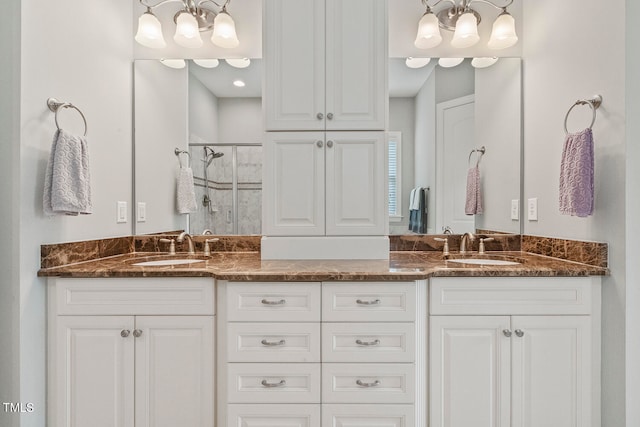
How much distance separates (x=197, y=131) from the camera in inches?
82.4

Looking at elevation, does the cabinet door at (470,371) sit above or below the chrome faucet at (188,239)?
below

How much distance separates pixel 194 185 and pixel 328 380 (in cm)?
136

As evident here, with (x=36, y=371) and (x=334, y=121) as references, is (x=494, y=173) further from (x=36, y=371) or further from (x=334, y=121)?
(x=36, y=371)

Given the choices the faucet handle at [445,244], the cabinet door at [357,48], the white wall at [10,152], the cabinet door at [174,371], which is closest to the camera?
the white wall at [10,152]

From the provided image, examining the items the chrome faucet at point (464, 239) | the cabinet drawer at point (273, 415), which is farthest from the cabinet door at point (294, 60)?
the cabinet drawer at point (273, 415)

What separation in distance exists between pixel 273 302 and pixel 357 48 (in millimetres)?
1341

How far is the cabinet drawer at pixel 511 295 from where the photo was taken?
4.70 feet

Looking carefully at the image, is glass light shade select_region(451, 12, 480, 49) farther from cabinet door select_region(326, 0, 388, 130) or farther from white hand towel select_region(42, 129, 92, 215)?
white hand towel select_region(42, 129, 92, 215)

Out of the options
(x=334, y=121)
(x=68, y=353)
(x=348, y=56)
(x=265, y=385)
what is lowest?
(x=265, y=385)

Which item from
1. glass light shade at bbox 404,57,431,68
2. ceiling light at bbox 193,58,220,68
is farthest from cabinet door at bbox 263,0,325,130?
glass light shade at bbox 404,57,431,68

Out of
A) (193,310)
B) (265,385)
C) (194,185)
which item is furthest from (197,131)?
(265,385)

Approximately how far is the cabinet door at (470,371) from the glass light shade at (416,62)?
4.77 ft

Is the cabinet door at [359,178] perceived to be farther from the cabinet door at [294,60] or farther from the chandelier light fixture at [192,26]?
the chandelier light fixture at [192,26]

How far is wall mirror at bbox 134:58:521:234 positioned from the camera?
203 centimetres
